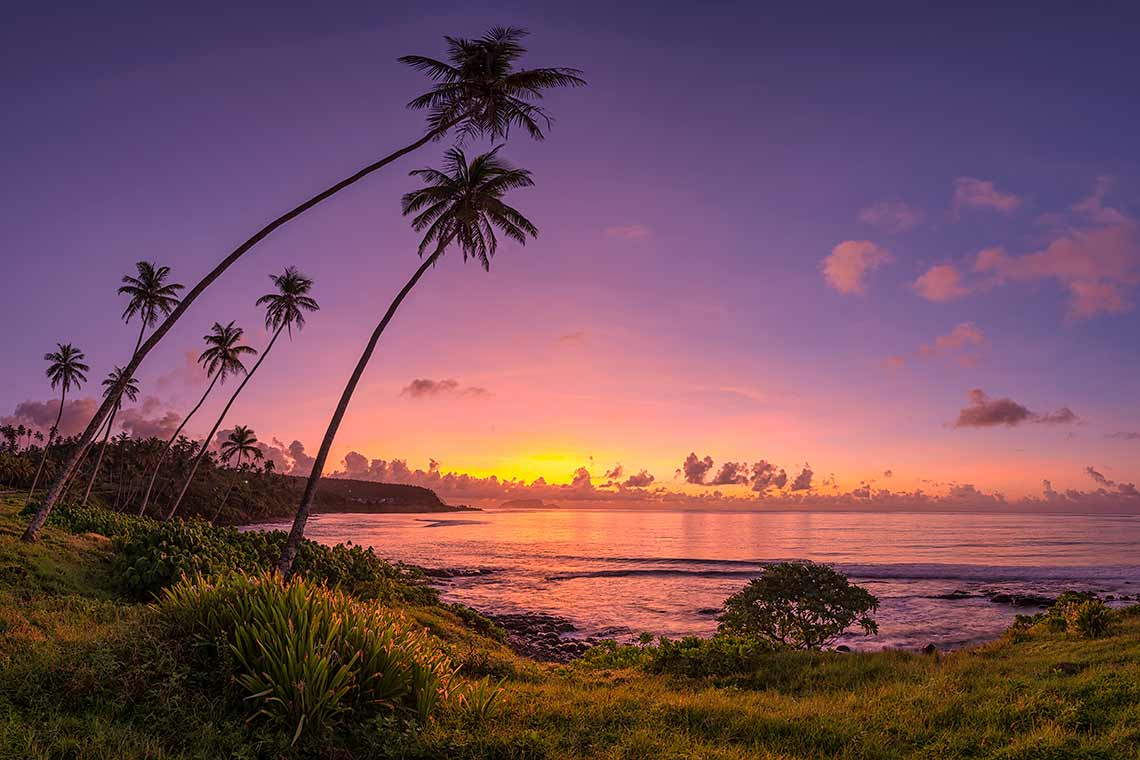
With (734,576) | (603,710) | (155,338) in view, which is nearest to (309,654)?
(603,710)

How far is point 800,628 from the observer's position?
17328mm

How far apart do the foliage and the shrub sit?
37.5 ft

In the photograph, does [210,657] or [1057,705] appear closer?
[210,657]

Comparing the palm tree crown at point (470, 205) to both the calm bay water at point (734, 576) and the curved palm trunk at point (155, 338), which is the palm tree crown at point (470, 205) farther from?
the calm bay water at point (734, 576)

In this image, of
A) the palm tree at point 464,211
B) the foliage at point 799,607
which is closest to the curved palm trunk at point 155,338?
the palm tree at point 464,211

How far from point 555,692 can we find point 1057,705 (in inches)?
306

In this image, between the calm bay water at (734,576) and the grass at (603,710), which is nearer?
the grass at (603,710)

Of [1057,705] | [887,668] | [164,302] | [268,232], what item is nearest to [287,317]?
[164,302]

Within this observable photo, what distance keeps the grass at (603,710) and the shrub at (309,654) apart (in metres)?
0.31

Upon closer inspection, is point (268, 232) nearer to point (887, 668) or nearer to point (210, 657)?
point (210, 657)

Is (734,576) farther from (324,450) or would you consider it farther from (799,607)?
(324,450)

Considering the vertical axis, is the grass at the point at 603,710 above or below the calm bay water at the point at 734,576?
above

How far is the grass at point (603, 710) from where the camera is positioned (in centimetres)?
644

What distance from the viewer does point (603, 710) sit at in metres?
8.60
